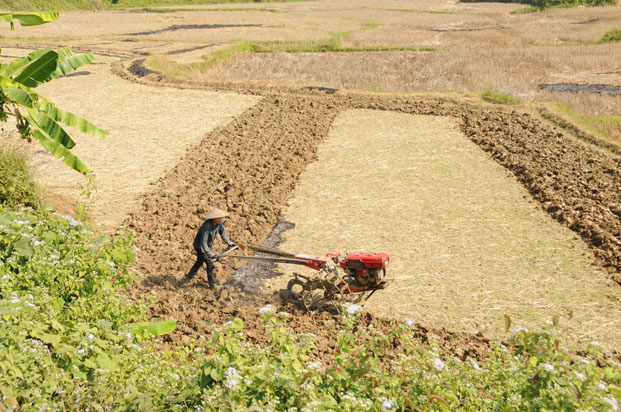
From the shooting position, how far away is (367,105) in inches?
723

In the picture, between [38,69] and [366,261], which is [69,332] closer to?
[366,261]

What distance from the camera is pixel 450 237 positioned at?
9117 mm

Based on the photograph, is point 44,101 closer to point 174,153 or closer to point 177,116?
point 174,153

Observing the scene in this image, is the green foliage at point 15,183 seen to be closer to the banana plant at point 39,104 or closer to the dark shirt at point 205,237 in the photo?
the banana plant at point 39,104

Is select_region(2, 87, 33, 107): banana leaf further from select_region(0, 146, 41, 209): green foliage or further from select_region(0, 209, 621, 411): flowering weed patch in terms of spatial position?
select_region(0, 146, 41, 209): green foliage

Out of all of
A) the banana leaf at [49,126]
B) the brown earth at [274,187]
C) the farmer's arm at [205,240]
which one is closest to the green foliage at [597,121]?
the brown earth at [274,187]

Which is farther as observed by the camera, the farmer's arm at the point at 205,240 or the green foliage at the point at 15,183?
the green foliage at the point at 15,183

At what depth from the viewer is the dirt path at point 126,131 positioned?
11102mm

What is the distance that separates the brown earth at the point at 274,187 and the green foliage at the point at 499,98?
1082 mm

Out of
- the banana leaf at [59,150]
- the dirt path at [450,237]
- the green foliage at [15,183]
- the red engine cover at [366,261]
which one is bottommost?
the dirt path at [450,237]

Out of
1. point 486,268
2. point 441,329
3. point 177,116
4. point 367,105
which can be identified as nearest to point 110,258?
point 441,329

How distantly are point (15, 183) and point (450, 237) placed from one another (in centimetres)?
714

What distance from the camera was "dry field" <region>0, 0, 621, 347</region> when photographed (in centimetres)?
754

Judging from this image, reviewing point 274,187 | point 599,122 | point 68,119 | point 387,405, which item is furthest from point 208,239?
point 599,122
